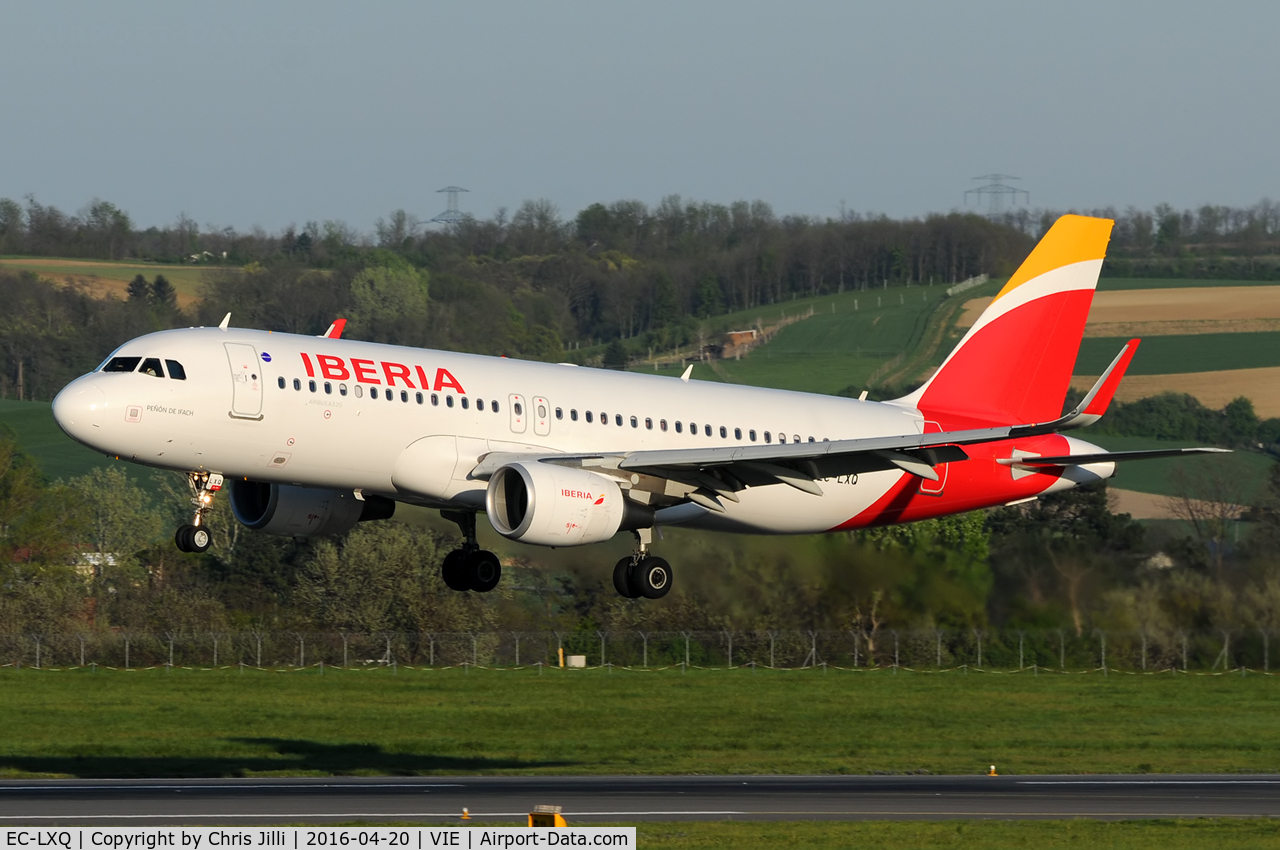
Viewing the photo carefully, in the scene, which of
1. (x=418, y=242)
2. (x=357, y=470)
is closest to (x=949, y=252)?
(x=418, y=242)

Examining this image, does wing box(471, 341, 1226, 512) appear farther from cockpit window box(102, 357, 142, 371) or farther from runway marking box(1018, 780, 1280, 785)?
runway marking box(1018, 780, 1280, 785)

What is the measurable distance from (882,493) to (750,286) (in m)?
123

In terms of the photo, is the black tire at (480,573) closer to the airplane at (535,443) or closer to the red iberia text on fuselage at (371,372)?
the airplane at (535,443)

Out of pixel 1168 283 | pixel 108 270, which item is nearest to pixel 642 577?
pixel 1168 283

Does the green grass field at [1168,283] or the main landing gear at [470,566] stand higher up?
the green grass field at [1168,283]

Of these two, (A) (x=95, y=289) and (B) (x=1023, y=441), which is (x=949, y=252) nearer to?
(A) (x=95, y=289)

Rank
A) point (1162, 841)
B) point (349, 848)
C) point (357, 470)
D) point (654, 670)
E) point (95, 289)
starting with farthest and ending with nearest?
point (95, 289) → point (654, 670) → point (357, 470) → point (1162, 841) → point (349, 848)

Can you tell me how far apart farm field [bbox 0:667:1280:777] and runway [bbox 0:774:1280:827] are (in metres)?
2.26

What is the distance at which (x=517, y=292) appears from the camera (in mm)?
161250

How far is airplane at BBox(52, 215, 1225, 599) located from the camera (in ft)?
104

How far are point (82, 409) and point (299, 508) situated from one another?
6.02 metres

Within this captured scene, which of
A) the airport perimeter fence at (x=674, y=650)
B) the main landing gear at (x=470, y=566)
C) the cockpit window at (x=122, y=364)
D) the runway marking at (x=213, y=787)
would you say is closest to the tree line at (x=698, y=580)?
the airport perimeter fence at (x=674, y=650)
